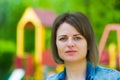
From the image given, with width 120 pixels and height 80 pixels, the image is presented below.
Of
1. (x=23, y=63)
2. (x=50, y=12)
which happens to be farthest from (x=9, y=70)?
(x=50, y=12)

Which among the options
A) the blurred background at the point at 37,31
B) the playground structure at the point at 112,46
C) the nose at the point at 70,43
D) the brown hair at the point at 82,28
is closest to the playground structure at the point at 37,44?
the blurred background at the point at 37,31

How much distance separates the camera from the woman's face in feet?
4.92

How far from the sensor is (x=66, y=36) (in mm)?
1509

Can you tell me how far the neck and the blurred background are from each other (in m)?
2.76

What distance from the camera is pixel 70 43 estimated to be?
1.49m

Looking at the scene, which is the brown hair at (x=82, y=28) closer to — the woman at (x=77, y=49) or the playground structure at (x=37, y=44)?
the woman at (x=77, y=49)

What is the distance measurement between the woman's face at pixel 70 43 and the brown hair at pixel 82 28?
0.06 feet

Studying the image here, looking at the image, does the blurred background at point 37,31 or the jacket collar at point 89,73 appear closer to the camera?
the jacket collar at point 89,73

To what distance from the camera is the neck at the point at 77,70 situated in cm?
156

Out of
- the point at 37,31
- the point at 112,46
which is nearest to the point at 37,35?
the point at 37,31

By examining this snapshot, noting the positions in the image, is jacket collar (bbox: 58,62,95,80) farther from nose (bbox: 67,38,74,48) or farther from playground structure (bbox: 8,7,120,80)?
playground structure (bbox: 8,7,120,80)

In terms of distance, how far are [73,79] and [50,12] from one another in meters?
2.87

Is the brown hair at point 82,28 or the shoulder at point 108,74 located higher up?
the brown hair at point 82,28

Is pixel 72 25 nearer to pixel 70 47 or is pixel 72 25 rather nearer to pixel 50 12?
pixel 70 47
